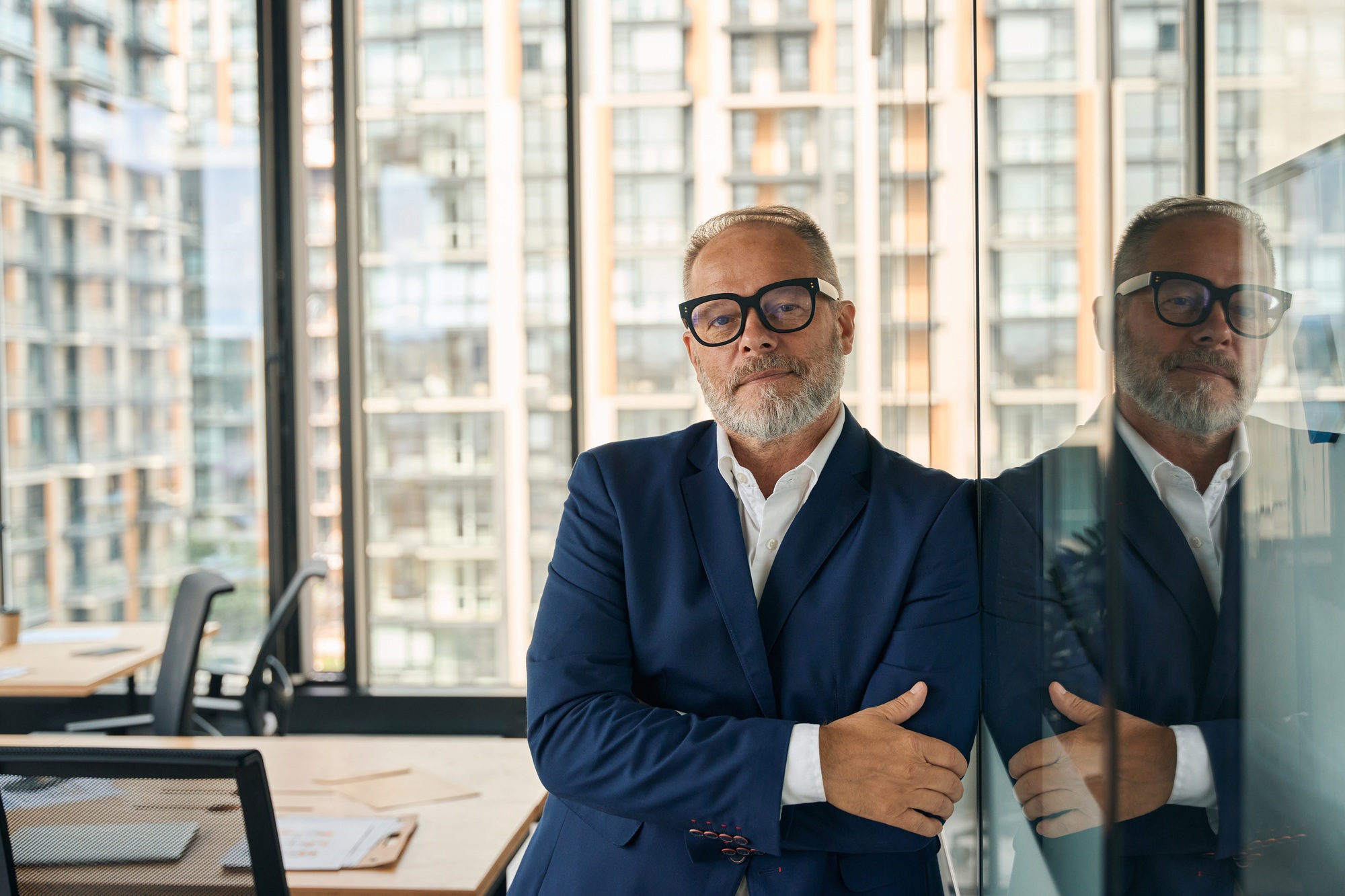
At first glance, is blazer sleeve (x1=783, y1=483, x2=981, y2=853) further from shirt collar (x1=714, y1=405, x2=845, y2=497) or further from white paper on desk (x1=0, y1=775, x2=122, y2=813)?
white paper on desk (x1=0, y1=775, x2=122, y2=813)

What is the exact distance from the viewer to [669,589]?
4.45ft

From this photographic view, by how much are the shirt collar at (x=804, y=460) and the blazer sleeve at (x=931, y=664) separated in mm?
216

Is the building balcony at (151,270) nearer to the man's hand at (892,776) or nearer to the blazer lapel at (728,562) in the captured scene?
the blazer lapel at (728,562)

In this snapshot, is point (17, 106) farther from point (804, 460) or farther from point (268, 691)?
point (804, 460)

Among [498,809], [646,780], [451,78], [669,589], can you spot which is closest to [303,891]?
[498,809]

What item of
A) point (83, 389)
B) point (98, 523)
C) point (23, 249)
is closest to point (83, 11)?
point (23, 249)

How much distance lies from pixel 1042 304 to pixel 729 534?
611mm

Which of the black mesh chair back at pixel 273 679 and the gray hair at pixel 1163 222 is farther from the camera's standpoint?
the black mesh chair back at pixel 273 679

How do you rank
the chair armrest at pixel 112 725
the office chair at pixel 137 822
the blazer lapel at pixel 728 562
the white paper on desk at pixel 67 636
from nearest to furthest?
the office chair at pixel 137 822 < the blazer lapel at pixel 728 562 < the chair armrest at pixel 112 725 < the white paper on desk at pixel 67 636

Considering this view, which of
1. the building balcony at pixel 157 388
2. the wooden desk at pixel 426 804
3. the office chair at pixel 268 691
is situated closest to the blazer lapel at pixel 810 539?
the wooden desk at pixel 426 804

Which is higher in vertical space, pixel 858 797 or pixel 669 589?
pixel 669 589

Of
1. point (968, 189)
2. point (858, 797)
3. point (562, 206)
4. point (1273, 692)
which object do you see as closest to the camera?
point (1273, 692)

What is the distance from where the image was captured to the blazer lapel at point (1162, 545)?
0.55 meters

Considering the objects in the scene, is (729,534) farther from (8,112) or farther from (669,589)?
(8,112)
